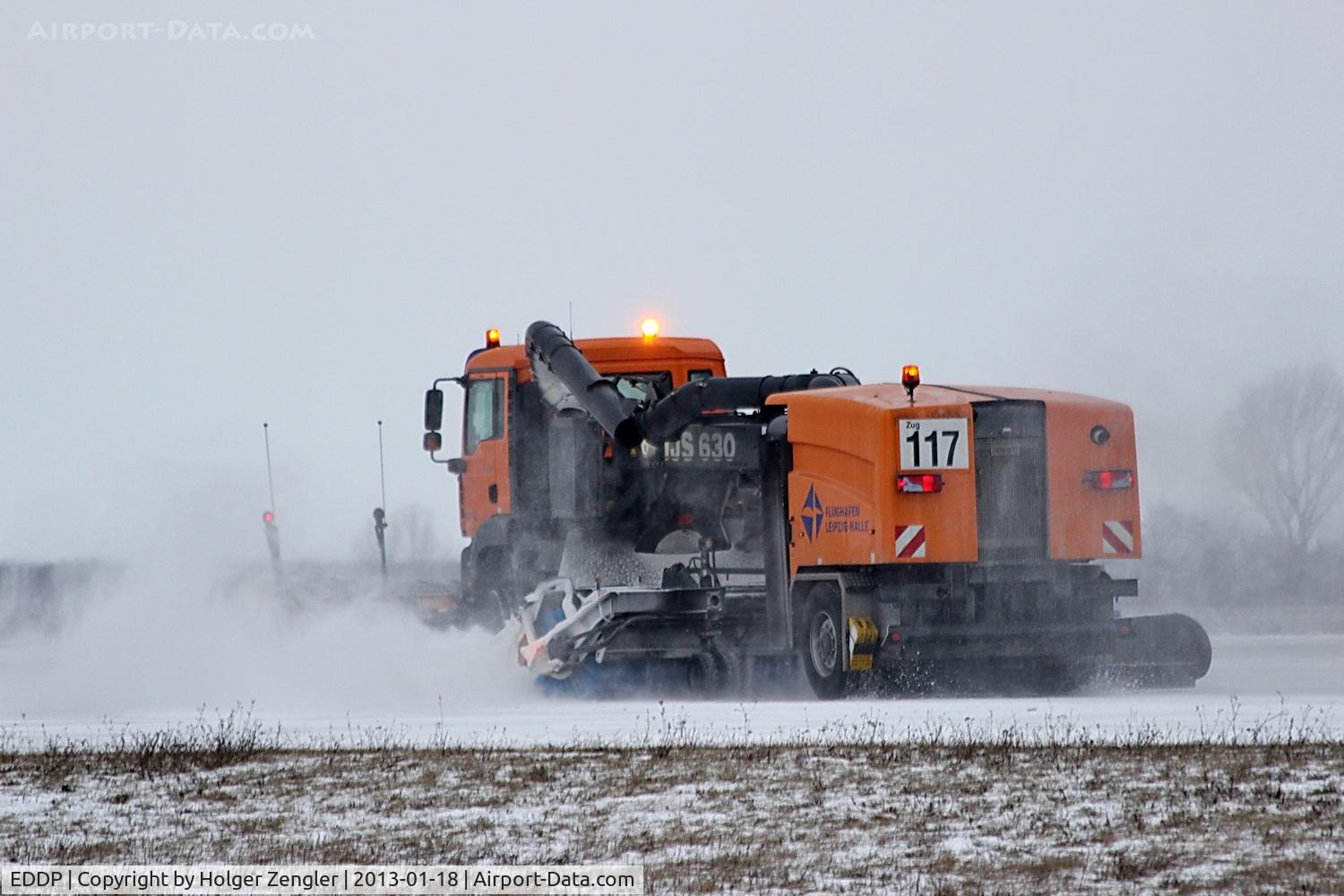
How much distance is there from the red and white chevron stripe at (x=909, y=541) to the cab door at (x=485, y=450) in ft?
17.5

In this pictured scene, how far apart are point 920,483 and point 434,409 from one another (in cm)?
661

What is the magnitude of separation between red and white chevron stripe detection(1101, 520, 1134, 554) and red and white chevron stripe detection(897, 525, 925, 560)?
1.78 meters

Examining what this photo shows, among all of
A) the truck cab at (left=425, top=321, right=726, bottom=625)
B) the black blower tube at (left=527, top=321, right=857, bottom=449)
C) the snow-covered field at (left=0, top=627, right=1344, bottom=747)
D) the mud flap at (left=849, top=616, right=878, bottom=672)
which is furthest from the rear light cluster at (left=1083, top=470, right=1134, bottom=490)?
the truck cab at (left=425, top=321, right=726, bottom=625)

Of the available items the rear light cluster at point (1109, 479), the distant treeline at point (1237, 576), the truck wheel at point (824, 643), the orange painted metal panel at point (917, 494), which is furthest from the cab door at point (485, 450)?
→ the distant treeline at point (1237, 576)

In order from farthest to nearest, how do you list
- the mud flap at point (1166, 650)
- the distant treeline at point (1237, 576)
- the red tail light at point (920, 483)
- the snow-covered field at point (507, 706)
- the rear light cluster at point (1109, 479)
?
the distant treeline at point (1237, 576) < the rear light cluster at point (1109, 479) < the mud flap at point (1166, 650) < the red tail light at point (920, 483) < the snow-covered field at point (507, 706)

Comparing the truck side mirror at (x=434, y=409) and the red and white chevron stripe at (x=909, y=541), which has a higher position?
the truck side mirror at (x=434, y=409)

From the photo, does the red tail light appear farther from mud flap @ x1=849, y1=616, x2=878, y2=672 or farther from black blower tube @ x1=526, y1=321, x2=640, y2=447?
black blower tube @ x1=526, y1=321, x2=640, y2=447

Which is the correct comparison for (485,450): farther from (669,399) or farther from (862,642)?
(862,642)

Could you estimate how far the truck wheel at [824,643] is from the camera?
1650cm

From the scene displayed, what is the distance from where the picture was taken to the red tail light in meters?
16.1

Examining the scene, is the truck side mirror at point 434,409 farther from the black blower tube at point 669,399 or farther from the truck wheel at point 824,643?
the truck wheel at point 824,643

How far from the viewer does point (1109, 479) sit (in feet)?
55.5

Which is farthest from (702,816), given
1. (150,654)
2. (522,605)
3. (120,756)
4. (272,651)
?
(150,654)

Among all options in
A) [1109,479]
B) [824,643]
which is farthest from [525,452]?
[1109,479]
